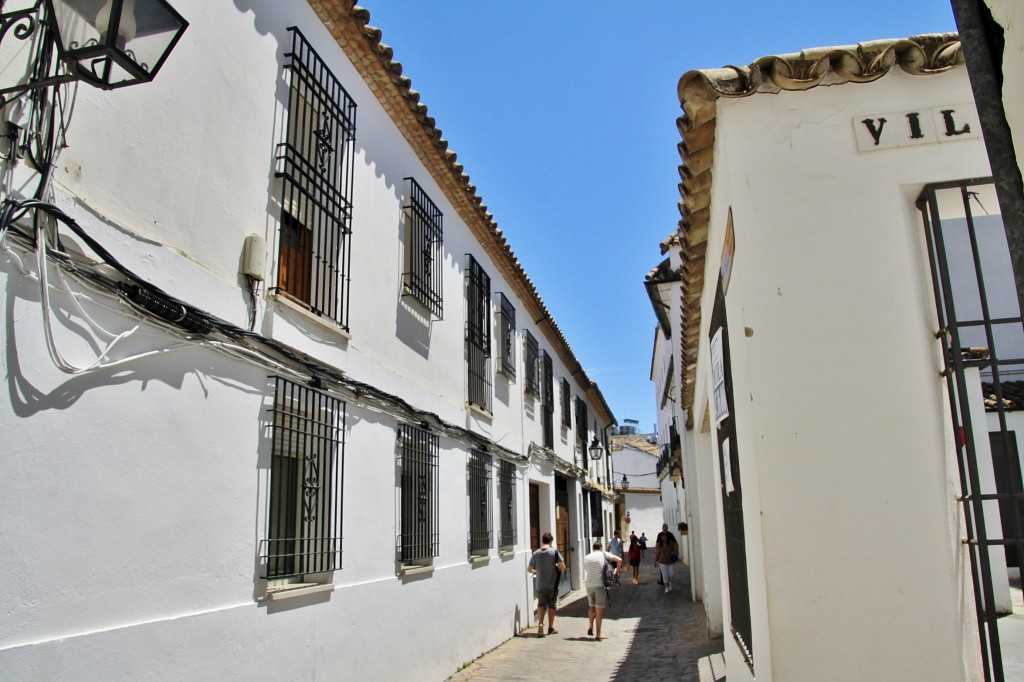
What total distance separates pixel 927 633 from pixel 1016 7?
2703 mm

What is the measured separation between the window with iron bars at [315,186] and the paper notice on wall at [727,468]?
3070 millimetres

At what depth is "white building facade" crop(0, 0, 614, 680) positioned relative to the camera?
3.33m

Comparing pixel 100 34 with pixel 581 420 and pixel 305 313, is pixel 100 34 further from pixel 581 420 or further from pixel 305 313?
→ pixel 581 420

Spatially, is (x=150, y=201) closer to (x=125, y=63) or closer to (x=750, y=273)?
(x=125, y=63)

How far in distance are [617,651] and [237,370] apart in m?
7.56

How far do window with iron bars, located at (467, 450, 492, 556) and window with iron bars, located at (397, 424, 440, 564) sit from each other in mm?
1467

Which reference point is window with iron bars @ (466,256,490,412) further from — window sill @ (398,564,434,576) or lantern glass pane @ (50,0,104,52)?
lantern glass pane @ (50,0,104,52)

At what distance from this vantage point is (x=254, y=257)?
498 centimetres

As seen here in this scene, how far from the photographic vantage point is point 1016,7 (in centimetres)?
149

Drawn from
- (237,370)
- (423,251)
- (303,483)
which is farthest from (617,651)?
(237,370)

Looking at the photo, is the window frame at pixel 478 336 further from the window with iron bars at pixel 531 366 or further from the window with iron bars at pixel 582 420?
the window with iron bars at pixel 582 420

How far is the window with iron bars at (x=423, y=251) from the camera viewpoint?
7.98 meters

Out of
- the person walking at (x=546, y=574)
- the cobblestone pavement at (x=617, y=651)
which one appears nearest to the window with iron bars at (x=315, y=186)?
the cobblestone pavement at (x=617, y=651)

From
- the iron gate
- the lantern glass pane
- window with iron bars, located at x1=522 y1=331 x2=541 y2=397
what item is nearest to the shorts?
window with iron bars, located at x1=522 y1=331 x2=541 y2=397
